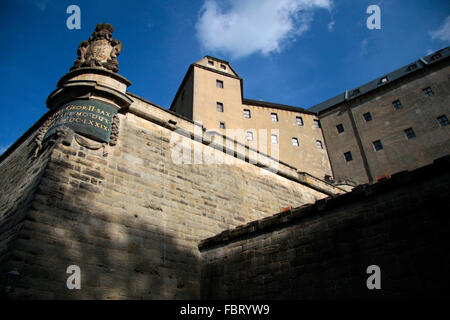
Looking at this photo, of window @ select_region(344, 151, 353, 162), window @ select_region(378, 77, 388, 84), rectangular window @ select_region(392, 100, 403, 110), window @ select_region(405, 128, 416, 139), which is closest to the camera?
window @ select_region(405, 128, 416, 139)

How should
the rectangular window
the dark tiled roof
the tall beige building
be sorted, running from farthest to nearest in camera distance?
the dark tiled roof, the rectangular window, the tall beige building

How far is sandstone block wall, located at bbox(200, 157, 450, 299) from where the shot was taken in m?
5.47

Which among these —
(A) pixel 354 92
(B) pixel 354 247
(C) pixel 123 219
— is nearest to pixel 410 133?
(A) pixel 354 92

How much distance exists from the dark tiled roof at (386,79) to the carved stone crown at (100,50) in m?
28.3

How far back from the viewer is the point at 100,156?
895cm

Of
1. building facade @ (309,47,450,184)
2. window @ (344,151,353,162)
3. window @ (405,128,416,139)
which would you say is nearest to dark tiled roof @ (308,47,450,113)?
building facade @ (309,47,450,184)

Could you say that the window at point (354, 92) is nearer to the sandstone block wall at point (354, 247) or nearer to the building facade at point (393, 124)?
the building facade at point (393, 124)

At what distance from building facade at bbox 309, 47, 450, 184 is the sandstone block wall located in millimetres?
20174

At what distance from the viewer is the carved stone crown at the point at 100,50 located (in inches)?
410

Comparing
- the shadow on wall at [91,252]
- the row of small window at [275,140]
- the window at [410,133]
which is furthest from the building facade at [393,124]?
the shadow on wall at [91,252]

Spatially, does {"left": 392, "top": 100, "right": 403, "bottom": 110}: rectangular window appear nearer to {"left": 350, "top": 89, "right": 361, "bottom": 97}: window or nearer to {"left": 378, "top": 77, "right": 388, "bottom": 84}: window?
{"left": 378, "top": 77, "right": 388, "bottom": 84}: window

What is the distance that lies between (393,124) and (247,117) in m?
13.7

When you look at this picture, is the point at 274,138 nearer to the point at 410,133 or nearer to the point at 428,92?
the point at 410,133

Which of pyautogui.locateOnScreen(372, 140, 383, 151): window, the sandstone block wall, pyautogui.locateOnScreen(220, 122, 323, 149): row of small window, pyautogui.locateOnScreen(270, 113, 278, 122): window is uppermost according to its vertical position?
pyautogui.locateOnScreen(270, 113, 278, 122): window
